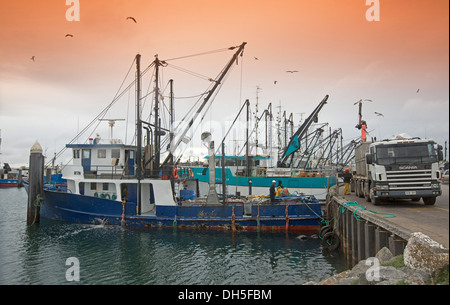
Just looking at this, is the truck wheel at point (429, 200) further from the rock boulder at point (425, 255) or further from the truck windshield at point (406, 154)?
the rock boulder at point (425, 255)

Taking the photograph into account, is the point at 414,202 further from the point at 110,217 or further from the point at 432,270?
the point at 110,217

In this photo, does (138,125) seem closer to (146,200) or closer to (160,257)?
(146,200)

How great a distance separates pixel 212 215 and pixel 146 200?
4949 mm

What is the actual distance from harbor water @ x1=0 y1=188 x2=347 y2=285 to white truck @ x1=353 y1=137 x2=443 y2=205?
3545 mm

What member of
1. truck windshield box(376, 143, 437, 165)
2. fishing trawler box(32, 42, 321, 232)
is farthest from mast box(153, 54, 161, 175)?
truck windshield box(376, 143, 437, 165)

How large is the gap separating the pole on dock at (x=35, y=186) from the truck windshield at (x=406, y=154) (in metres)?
19.5

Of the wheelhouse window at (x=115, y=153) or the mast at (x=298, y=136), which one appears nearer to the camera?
the wheelhouse window at (x=115, y=153)

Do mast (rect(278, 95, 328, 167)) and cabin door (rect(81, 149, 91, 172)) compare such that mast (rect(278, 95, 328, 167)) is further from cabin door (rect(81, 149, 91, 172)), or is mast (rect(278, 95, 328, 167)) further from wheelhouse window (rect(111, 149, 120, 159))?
cabin door (rect(81, 149, 91, 172))

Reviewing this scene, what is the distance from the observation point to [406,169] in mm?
11844

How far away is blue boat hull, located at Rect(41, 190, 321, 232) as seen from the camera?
17141 millimetres

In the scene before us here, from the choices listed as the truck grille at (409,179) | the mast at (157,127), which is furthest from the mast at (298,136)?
the truck grille at (409,179)

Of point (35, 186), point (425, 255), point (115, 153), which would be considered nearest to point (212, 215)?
point (115, 153)

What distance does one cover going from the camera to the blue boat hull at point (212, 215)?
17.1 metres
